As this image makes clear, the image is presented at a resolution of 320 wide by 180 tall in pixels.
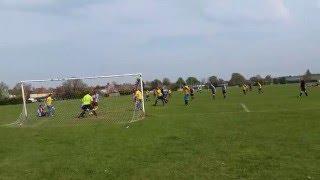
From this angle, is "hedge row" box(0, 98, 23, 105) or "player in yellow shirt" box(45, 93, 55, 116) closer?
"player in yellow shirt" box(45, 93, 55, 116)

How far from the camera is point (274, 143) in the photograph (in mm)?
14195

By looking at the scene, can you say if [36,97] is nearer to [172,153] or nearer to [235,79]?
[172,153]

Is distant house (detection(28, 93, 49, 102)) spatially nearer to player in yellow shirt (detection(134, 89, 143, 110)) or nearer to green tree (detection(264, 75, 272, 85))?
player in yellow shirt (detection(134, 89, 143, 110))

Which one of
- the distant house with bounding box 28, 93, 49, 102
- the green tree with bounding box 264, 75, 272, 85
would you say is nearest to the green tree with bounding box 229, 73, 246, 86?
the green tree with bounding box 264, 75, 272, 85

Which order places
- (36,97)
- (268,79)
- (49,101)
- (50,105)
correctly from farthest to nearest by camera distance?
(268,79), (36,97), (50,105), (49,101)

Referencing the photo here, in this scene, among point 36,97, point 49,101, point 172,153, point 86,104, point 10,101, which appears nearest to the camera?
point 172,153

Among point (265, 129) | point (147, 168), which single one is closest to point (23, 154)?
point (147, 168)

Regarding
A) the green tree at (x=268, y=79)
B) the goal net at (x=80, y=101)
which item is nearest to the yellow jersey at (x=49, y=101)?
the goal net at (x=80, y=101)

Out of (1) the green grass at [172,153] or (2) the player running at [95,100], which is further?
(2) the player running at [95,100]

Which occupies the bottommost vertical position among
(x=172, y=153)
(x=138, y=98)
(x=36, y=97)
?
(x=172, y=153)

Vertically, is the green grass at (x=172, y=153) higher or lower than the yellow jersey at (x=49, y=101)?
lower

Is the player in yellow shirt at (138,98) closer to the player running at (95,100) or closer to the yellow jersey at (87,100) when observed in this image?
the player running at (95,100)

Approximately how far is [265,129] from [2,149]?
28.4ft

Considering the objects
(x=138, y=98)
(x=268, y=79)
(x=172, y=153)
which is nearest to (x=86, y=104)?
(x=138, y=98)
